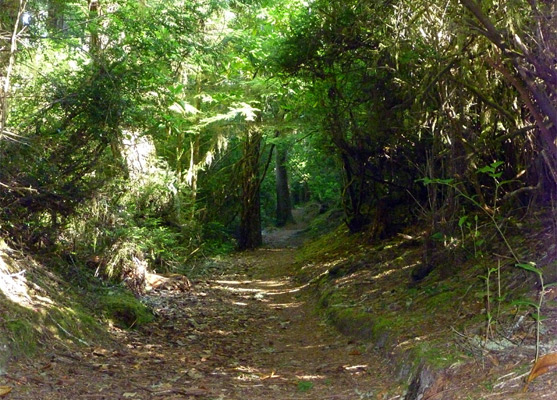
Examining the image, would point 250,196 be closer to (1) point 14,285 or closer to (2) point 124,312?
(2) point 124,312

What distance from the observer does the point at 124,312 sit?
919cm

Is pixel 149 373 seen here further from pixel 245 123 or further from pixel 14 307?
pixel 245 123

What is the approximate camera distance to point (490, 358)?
18.5 feet

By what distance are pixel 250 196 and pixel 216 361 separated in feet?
49.6

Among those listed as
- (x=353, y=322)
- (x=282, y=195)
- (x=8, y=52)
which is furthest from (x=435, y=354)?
(x=282, y=195)

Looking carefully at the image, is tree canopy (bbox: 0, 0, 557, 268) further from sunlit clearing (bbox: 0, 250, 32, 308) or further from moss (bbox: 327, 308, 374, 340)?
moss (bbox: 327, 308, 374, 340)

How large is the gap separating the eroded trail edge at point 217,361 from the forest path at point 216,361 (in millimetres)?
11

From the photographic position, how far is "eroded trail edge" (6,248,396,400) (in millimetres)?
6379

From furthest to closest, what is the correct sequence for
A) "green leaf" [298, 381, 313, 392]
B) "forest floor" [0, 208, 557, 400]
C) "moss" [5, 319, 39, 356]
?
"green leaf" [298, 381, 313, 392]
"moss" [5, 319, 39, 356]
"forest floor" [0, 208, 557, 400]

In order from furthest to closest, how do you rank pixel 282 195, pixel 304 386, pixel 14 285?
pixel 282 195 → pixel 14 285 → pixel 304 386

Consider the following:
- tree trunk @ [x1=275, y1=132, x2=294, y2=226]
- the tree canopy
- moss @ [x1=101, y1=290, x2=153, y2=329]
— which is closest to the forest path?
moss @ [x1=101, y1=290, x2=153, y2=329]

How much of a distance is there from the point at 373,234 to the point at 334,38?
5.00 meters

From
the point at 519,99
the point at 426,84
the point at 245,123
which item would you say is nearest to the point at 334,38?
the point at 426,84

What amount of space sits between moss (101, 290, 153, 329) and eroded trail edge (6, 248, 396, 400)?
184mm
